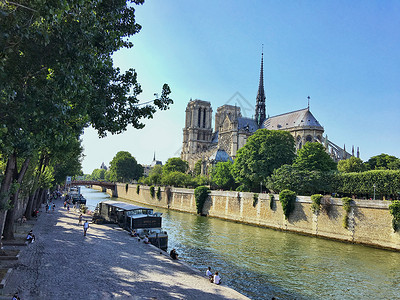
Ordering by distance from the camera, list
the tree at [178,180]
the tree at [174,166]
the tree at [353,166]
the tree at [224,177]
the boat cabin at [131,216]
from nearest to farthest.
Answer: the boat cabin at [131,216], the tree at [353,166], the tree at [224,177], the tree at [178,180], the tree at [174,166]

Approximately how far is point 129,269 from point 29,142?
9051 mm

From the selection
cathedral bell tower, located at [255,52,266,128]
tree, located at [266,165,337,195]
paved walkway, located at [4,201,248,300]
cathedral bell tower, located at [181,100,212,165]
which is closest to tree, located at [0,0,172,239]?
paved walkway, located at [4,201,248,300]

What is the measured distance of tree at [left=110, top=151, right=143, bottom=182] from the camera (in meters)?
120

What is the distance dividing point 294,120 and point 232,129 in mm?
19503

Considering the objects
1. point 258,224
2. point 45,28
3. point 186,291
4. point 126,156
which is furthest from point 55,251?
point 126,156

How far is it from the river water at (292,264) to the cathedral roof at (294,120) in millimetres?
54421

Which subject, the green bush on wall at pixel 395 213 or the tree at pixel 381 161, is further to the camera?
the tree at pixel 381 161

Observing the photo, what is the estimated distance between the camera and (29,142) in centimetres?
1084

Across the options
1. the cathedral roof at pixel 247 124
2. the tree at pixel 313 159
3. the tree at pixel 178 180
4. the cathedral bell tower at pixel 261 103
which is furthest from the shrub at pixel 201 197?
the cathedral bell tower at pixel 261 103

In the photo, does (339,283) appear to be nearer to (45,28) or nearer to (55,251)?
(55,251)

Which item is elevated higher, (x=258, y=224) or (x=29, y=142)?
(x=29, y=142)

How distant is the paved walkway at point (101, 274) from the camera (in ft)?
42.4

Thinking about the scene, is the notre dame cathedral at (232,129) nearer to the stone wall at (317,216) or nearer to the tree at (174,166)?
the tree at (174,166)

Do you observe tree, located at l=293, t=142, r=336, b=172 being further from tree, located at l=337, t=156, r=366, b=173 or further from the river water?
tree, located at l=337, t=156, r=366, b=173
